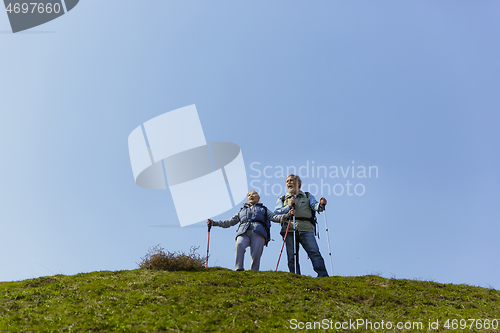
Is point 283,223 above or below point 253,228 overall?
above

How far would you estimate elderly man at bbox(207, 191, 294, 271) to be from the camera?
1130 cm

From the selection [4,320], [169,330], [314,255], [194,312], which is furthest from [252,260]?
[4,320]

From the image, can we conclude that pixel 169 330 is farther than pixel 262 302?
No

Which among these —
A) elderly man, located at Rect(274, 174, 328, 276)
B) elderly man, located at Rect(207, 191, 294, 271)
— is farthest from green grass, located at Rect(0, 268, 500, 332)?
elderly man, located at Rect(274, 174, 328, 276)

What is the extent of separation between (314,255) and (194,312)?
525cm

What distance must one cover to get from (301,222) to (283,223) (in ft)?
2.03

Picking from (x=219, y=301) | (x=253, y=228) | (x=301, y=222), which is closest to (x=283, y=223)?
(x=301, y=222)

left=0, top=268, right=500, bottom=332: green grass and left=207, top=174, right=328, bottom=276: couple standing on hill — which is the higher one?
left=207, top=174, right=328, bottom=276: couple standing on hill

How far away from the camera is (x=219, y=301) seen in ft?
25.9

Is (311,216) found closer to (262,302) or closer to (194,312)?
(262,302)

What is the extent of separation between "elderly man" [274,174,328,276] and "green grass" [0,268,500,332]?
1.34 metres

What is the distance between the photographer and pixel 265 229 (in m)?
11.6

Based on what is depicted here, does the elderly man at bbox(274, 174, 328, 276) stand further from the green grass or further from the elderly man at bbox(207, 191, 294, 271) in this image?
the green grass

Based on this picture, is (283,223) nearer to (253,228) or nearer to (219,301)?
(253,228)
